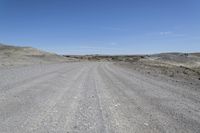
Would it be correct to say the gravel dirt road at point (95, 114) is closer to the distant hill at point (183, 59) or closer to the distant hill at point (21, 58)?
the distant hill at point (21, 58)

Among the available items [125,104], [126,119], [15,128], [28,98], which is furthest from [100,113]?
[28,98]

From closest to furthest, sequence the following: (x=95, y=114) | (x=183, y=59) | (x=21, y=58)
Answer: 1. (x=95, y=114)
2. (x=21, y=58)
3. (x=183, y=59)

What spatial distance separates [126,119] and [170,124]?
3.71 feet

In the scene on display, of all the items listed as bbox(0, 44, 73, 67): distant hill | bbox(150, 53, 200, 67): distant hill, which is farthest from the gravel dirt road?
bbox(150, 53, 200, 67): distant hill

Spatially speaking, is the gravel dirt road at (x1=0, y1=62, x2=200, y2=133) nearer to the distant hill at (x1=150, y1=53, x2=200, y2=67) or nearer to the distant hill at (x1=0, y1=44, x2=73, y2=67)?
the distant hill at (x1=0, y1=44, x2=73, y2=67)

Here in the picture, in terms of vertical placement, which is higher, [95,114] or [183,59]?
[95,114]

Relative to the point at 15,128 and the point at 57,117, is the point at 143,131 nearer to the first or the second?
the point at 57,117

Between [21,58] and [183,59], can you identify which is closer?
[21,58]

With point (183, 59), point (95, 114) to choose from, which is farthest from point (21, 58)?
point (95, 114)

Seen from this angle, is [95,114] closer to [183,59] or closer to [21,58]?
[21,58]

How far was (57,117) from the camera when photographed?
6832 mm

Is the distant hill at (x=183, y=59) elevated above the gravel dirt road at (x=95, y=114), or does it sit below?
below

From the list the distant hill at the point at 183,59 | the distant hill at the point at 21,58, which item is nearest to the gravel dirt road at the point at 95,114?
the distant hill at the point at 21,58

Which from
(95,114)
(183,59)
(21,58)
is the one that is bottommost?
(183,59)
